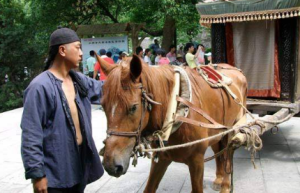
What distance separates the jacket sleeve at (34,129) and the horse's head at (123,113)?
15.3 inches

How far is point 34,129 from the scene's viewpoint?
192 cm

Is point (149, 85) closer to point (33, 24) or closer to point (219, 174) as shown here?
point (219, 174)

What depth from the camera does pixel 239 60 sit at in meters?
5.42

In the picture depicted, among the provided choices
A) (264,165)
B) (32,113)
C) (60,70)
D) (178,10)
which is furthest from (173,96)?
(178,10)

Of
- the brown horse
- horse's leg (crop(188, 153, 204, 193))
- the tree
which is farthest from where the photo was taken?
the tree

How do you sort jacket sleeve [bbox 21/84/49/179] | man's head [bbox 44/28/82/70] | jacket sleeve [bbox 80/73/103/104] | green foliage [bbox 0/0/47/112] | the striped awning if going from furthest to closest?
green foliage [bbox 0/0/47/112] → the striped awning → jacket sleeve [bbox 80/73/103/104] → man's head [bbox 44/28/82/70] → jacket sleeve [bbox 21/84/49/179]

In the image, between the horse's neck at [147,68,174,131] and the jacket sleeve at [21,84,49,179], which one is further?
the horse's neck at [147,68,174,131]

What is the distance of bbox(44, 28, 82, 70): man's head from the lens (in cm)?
211

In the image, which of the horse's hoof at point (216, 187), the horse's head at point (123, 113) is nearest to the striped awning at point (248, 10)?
the horse's hoof at point (216, 187)

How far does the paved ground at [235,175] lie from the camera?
3.92m

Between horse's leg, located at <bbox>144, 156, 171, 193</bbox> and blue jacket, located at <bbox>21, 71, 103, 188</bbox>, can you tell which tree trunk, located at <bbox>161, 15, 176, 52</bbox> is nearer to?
horse's leg, located at <bbox>144, 156, 171, 193</bbox>

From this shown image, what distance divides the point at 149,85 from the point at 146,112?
0.19 meters

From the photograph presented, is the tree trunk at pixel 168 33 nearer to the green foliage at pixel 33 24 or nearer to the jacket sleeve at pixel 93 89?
the green foliage at pixel 33 24

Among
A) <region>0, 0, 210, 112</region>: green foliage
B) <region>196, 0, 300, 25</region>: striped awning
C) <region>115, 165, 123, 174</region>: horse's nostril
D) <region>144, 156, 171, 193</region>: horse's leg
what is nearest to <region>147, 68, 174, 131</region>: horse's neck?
<region>115, 165, 123, 174</region>: horse's nostril
